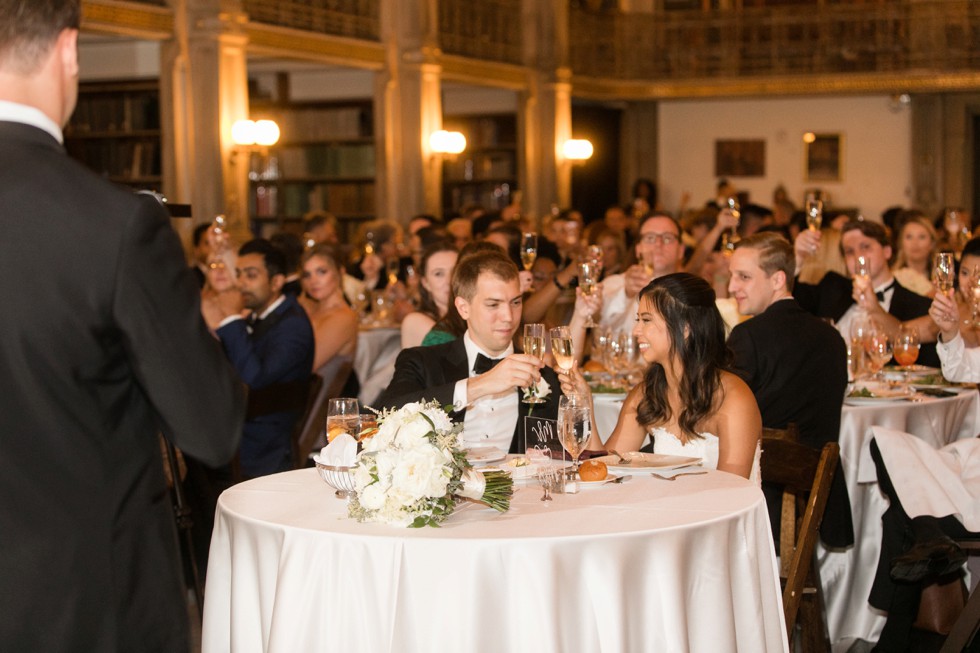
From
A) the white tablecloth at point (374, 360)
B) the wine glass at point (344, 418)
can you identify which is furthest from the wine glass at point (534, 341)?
the white tablecloth at point (374, 360)

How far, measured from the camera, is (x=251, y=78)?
1673 cm

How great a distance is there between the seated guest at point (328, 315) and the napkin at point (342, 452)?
366 cm

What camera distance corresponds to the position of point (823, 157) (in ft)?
64.7

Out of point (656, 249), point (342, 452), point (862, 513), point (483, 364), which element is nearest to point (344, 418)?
point (342, 452)

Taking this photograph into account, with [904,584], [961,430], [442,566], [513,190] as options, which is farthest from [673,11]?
[442,566]

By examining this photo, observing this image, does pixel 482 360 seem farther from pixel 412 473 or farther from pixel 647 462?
pixel 412 473

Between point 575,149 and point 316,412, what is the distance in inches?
494

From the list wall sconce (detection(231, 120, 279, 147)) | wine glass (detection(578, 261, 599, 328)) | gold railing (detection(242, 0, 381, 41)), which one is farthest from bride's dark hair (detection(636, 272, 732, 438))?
gold railing (detection(242, 0, 381, 41))

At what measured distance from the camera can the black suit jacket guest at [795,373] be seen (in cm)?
475

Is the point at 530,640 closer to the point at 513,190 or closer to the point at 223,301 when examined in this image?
the point at 223,301

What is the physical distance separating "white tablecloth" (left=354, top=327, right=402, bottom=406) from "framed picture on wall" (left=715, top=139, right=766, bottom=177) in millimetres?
12361

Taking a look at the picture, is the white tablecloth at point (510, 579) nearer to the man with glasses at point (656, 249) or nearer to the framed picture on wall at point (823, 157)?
the man with glasses at point (656, 249)

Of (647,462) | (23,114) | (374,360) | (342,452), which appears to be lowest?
(374,360)

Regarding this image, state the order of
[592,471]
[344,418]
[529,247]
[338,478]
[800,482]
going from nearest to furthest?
[338,478]
[344,418]
[592,471]
[800,482]
[529,247]
